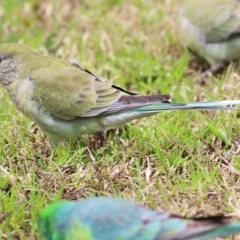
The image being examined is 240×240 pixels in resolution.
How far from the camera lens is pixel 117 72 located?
20.9ft

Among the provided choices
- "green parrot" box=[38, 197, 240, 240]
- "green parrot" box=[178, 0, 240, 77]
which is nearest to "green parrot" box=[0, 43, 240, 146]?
"green parrot" box=[38, 197, 240, 240]

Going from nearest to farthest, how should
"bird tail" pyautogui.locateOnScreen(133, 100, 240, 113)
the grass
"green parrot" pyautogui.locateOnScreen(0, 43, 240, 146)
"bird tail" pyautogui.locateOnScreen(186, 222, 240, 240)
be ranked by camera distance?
"bird tail" pyautogui.locateOnScreen(186, 222, 240, 240) < the grass < "bird tail" pyautogui.locateOnScreen(133, 100, 240, 113) < "green parrot" pyautogui.locateOnScreen(0, 43, 240, 146)

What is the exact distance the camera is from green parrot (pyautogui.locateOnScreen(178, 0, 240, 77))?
21.5ft

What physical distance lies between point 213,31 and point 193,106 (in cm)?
214

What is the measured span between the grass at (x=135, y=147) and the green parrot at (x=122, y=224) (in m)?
0.46

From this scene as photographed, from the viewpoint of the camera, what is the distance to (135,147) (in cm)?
493

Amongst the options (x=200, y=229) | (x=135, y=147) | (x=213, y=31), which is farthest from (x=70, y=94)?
(x=213, y=31)

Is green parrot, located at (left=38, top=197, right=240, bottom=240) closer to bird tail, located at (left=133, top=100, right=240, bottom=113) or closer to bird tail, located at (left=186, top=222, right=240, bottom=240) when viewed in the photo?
bird tail, located at (left=186, top=222, right=240, bottom=240)

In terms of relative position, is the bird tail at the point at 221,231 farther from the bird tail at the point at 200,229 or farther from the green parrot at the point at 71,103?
the green parrot at the point at 71,103

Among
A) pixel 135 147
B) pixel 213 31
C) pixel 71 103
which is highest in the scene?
pixel 213 31

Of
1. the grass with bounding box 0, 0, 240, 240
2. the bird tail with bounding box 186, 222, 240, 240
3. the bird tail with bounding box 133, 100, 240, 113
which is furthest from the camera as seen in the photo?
the bird tail with bounding box 133, 100, 240, 113

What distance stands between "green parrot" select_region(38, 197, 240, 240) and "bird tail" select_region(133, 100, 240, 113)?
1306 millimetres

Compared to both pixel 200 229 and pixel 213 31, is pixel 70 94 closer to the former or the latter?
pixel 200 229

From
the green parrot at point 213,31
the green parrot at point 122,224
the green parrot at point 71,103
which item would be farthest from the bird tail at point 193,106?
the green parrot at point 213,31
